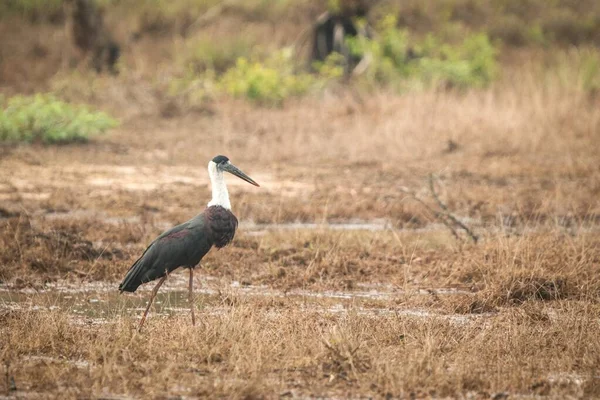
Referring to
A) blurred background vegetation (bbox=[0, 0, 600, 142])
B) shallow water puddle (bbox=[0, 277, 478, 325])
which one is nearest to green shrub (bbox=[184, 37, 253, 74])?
blurred background vegetation (bbox=[0, 0, 600, 142])

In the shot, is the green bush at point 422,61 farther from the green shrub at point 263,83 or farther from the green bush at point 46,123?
the green bush at point 46,123

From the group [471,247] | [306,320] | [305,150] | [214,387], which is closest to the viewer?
[214,387]

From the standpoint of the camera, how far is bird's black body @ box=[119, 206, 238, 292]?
6598 mm

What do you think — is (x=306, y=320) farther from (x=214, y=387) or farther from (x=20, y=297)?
(x=20, y=297)

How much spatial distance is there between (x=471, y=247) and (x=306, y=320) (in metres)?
2.66

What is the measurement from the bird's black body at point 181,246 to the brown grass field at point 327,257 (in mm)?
340

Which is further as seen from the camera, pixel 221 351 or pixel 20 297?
pixel 20 297

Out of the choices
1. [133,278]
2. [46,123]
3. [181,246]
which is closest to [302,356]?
[181,246]

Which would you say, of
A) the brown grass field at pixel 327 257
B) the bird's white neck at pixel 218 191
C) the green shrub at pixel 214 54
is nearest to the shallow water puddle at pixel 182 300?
the brown grass field at pixel 327 257

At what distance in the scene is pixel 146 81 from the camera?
70.3 ft

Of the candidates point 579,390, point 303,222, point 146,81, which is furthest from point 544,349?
point 146,81

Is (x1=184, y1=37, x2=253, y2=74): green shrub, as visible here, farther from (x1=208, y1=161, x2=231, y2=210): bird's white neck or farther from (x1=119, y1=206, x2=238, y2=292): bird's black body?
(x1=119, y1=206, x2=238, y2=292): bird's black body

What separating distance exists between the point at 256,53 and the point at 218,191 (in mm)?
16679

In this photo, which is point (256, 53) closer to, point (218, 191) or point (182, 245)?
point (218, 191)
